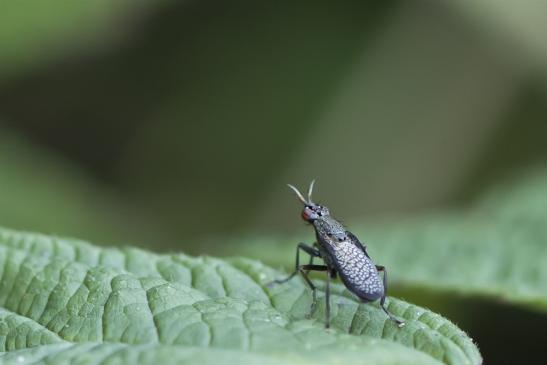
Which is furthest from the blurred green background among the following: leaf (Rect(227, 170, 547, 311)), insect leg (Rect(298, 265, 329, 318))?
insect leg (Rect(298, 265, 329, 318))

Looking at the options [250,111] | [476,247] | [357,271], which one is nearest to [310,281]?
[357,271]

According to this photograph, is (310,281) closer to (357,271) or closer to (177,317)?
(357,271)

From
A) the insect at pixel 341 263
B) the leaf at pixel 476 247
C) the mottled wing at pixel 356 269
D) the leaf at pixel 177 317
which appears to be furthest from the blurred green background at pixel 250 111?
the leaf at pixel 177 317

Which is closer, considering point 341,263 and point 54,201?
point 341,263

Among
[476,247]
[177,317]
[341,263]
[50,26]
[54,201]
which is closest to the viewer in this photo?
[177,317]

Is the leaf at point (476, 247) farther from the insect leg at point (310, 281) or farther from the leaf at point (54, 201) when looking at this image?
the leaf at point (54, 201)

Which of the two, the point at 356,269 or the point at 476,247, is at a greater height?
the point at 476,247

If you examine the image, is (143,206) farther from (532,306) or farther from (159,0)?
(532,306)

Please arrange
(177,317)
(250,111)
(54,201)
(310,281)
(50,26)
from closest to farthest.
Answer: (177,317) → (310,281) → (50,26) → (54,201) → (250,111)
